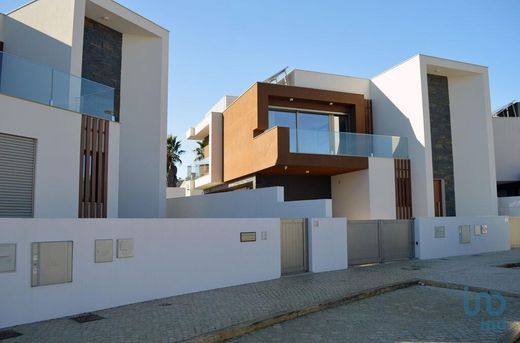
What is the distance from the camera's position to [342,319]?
7.99 meters

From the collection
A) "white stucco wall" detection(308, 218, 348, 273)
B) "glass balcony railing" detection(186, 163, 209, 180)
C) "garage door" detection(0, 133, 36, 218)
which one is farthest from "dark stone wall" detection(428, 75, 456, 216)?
"garage door" detection(0, 133, 36, 218)

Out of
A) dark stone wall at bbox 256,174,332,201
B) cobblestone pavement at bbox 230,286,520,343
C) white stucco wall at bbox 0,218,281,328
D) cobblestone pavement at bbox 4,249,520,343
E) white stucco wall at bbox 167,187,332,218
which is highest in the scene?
dark stone wall at bbox 256,174,332,201

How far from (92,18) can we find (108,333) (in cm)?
1273

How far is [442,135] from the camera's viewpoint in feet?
77.9

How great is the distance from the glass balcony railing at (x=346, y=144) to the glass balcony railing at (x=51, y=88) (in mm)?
8680

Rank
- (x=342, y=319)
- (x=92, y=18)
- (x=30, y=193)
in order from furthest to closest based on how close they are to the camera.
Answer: (x=92, y=18) < (x=30, y=193) < (x=342, y=319)

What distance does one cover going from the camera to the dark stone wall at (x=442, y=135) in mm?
23375

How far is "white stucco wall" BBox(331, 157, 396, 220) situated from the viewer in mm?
20797

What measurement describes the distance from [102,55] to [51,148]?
622cm

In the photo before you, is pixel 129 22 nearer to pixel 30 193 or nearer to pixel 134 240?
pixel 30 193

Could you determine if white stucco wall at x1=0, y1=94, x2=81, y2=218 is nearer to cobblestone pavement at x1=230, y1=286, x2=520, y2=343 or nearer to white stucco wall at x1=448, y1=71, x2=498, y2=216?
cobblestone pavement at x1=230, y1=286, x2=520, y2=343

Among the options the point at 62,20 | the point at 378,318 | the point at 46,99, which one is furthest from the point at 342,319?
the point at 62,20

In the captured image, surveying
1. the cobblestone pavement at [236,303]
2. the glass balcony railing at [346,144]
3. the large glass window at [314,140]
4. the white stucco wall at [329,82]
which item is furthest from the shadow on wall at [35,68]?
the white stucco wall at [329,82]
